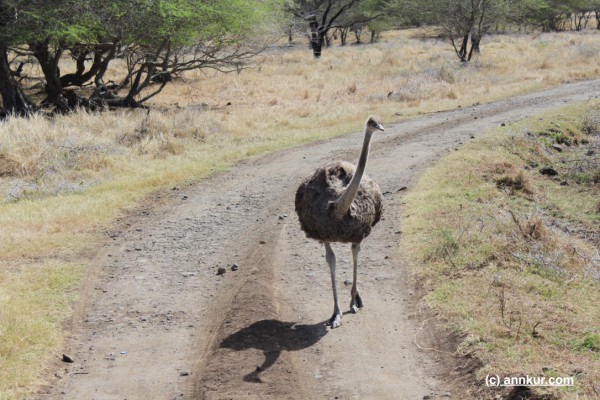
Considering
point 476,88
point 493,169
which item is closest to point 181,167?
point 493,169

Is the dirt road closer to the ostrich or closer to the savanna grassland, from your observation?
the savanna grassland

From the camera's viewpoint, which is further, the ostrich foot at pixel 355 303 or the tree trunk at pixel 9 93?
the tree trunk at pixel 9 93

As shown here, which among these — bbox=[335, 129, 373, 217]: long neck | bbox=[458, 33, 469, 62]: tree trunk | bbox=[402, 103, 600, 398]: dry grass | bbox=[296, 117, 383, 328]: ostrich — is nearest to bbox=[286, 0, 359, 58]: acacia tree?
bbox=[458, 33, 469, 62]: tree trunk

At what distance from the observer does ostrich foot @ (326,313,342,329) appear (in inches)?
256

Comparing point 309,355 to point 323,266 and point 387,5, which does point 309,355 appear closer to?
point 323,266

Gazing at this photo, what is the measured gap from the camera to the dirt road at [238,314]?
5.64m

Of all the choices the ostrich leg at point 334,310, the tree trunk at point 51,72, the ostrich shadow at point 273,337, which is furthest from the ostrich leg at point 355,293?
the tree trunk at point 51,72

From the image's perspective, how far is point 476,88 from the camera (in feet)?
77.5

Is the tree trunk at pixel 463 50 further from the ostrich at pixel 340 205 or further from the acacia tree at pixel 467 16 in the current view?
the ostrich at pixel 340 205

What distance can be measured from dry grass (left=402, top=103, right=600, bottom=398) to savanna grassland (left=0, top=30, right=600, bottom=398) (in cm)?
6

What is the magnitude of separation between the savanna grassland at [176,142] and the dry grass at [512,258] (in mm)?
65

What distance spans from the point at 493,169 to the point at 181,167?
5.87 metres

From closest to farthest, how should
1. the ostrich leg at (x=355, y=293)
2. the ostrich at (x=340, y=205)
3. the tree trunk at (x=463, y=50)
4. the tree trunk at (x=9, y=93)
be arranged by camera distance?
1. the ostrich at (x=340, y=205)
2. the ostrich leg at (x=355, y=293)
3. the tree trunk at (x=9, y=93)
4. the tree trunk at (x=463, y=50)

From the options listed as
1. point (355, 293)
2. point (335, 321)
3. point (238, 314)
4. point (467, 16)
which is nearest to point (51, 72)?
point (238, 314)
